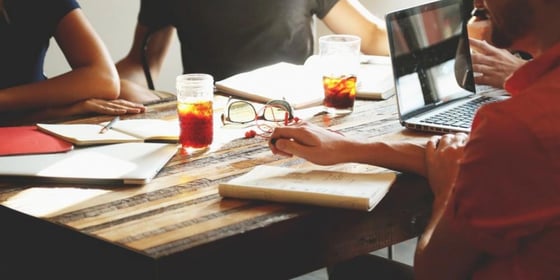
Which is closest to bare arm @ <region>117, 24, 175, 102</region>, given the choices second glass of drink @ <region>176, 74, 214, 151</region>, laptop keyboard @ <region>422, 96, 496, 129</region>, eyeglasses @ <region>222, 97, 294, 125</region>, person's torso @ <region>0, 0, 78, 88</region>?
person's torso @ <region>0, 0, 78, 88</region>

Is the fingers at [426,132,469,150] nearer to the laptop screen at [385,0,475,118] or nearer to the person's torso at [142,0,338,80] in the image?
the laptop screen at [385,0,475,118]

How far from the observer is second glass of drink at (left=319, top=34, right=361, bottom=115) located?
1.88 meters

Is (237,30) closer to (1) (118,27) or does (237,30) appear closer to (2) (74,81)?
(2) (74,81)

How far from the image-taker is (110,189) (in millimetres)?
1406

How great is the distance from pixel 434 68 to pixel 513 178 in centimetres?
95

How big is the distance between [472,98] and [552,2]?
0.99 meters

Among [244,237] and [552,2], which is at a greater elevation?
[552,2]

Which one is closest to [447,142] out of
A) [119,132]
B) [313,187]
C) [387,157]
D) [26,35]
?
[387,157]

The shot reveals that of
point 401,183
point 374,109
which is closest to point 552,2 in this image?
point 401,183

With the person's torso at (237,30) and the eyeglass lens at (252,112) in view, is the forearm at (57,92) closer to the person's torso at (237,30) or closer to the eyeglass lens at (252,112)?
the eyeglass lens at (252,112)

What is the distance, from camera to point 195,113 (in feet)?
5.40

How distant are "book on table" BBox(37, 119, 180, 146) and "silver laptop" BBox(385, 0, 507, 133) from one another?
1.66 feet

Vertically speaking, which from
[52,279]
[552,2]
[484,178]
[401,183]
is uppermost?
[552,2]

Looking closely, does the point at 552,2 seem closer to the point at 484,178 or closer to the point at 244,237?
the point at 484,178
